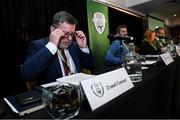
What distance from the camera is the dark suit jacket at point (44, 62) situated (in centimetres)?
117

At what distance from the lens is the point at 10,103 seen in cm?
65

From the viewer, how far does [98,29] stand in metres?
4.03

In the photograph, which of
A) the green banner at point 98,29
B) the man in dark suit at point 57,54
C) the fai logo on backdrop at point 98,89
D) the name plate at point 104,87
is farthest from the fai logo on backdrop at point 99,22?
the fai logo on backdrop at point 98,89

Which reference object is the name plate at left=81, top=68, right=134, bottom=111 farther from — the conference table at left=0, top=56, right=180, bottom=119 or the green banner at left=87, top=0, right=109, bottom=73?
the green banner at left=87, top=0, right=109, bottom=73

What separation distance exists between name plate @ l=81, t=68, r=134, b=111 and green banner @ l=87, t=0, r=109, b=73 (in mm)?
2944

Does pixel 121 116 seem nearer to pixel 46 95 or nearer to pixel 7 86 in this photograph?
pixel 46 95

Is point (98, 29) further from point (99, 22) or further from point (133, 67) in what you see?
point (133, 67)

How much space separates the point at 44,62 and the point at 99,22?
9.95 feet

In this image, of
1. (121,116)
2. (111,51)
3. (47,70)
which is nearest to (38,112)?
(121,116)

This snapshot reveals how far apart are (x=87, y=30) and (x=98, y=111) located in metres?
3.12

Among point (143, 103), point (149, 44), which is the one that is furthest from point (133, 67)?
point (149, 44)

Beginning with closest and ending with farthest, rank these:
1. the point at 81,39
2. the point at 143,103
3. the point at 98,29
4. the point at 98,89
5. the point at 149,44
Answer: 1. the point at 98,89
2. the point at 143,103
3. the point at 81,39
4. the point at 149,44
5. the point at 98,29

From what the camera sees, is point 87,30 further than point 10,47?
Yes

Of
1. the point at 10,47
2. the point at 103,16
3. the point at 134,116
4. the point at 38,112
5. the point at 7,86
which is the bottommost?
the point at 7,86
